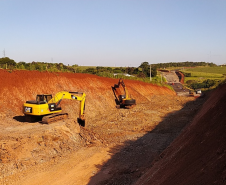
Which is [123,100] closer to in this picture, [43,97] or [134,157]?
[43,97]

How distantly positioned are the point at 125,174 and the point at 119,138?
5.62 meters

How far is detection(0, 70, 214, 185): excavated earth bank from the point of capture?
10102 mm

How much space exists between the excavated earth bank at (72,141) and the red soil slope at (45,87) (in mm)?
74

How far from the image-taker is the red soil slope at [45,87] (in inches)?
744

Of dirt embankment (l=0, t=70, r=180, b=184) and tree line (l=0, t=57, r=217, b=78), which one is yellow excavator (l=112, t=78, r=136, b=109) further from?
tree line (l=0, t=57, r=217, b=78)

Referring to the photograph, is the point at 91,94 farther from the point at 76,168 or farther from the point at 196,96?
the point at 196,96

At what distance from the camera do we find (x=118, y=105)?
27844 millimetres

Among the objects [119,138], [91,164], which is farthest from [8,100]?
[91,164]

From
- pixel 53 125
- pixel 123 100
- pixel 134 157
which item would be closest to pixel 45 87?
pixel 123 100

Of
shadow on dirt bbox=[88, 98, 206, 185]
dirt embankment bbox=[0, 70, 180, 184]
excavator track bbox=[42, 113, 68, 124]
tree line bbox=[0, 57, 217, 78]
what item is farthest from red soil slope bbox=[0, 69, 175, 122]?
shadow on dirt bbox=[88, 98, 206, 185]

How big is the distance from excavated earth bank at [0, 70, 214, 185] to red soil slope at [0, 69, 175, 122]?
7 centimetres

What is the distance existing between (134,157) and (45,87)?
13.8 m

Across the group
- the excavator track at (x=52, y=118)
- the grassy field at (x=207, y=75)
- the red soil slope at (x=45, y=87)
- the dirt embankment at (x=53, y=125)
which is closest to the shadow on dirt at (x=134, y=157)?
the dirt embankment at (x=53, y=125)

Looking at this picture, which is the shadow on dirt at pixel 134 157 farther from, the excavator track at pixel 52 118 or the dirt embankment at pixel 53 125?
the excavator track at pixel 52 118
